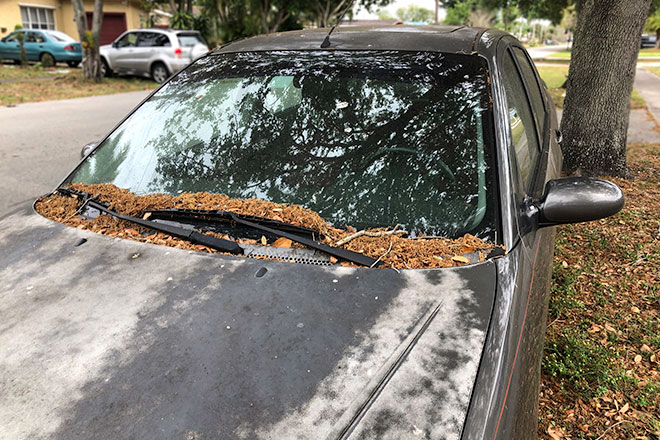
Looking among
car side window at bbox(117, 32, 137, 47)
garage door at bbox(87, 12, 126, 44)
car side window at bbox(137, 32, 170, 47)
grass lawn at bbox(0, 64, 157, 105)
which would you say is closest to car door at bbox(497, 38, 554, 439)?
grass lawn at bbox(0, 64, 157, 105)

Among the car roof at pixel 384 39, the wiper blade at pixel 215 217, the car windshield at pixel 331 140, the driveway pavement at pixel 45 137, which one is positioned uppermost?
the car roof at pixel 384 39

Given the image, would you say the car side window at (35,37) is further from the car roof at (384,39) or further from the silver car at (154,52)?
the car roof at (384,39)

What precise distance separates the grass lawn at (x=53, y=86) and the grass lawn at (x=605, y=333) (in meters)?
12.5

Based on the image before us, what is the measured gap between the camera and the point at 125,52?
17.5m

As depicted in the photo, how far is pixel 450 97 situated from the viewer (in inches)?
84.6

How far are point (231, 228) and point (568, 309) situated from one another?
232 centimetres

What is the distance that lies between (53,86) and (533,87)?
15212 millimetres

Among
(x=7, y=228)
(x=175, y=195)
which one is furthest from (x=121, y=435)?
(x=7, y=228)

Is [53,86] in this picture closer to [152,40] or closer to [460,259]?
[152,40]

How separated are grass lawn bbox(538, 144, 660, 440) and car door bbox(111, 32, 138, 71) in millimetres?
16390

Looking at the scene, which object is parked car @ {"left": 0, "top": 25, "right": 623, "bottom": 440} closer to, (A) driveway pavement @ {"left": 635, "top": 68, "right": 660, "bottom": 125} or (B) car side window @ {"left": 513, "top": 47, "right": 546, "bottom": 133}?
(B) car side window @ {"left": 513, "top": 47, "right": 546, "bottom": 133}

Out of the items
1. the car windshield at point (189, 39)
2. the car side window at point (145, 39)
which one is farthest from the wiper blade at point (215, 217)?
the car side window at point (145, 39)

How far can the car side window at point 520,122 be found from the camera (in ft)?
7.34

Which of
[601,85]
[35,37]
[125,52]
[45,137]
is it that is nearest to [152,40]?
[125,52]
